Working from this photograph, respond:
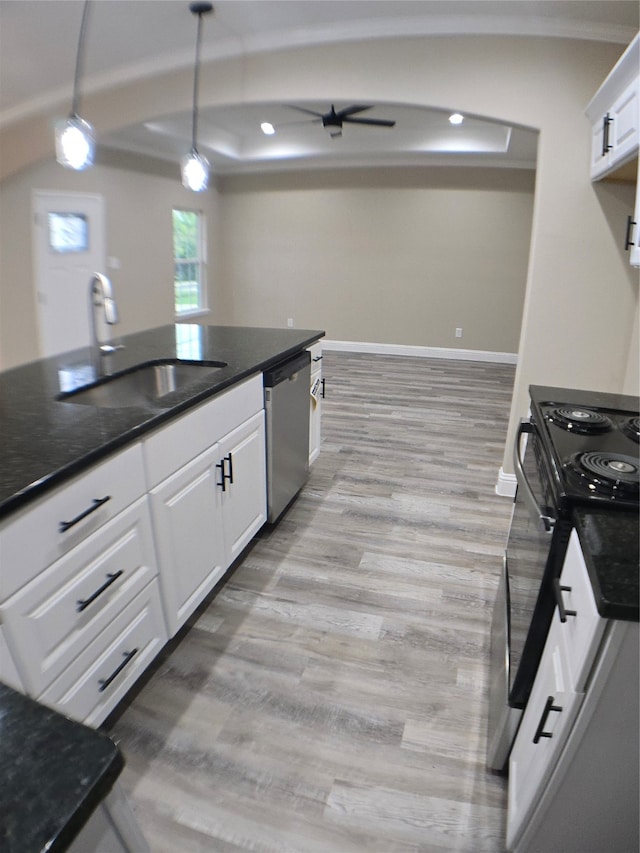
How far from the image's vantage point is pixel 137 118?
3508 millimetres

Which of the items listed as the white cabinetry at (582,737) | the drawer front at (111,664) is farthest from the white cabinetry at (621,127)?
the drawer front at (111,664)

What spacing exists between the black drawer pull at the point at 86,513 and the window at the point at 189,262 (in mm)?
6030

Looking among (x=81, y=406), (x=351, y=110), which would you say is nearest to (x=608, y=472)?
(x=81, y=406)

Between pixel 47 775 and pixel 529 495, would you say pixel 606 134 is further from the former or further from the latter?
pixel 47 775

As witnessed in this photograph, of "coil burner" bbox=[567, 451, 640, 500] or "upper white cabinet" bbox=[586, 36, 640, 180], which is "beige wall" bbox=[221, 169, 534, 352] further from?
"coil burner" bbox=[567, 451, 640, 500]

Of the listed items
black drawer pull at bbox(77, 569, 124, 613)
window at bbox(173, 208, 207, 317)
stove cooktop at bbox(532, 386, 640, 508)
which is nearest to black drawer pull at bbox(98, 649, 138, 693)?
black drawer pull at bbox(77, 569, 124, 613)

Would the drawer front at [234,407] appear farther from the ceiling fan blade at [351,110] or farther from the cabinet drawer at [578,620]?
the ceiling fan blade at [351,110]

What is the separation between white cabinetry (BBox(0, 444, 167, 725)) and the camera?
1090 millimetres

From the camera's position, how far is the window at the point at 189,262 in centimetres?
686

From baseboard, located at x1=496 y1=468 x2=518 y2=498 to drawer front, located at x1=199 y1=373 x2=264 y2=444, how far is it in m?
1.73

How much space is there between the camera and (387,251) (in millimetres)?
6855

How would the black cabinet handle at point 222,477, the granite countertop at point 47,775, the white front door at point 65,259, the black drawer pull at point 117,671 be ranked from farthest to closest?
1. the white front door at point 65,259
2. the black cabinet handle at point 222,477
3. the black drawer pull at point 117,671
4. the granite countertop at point 47,775

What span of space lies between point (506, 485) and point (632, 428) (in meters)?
1.61

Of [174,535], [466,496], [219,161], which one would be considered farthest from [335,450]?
[219,161]
